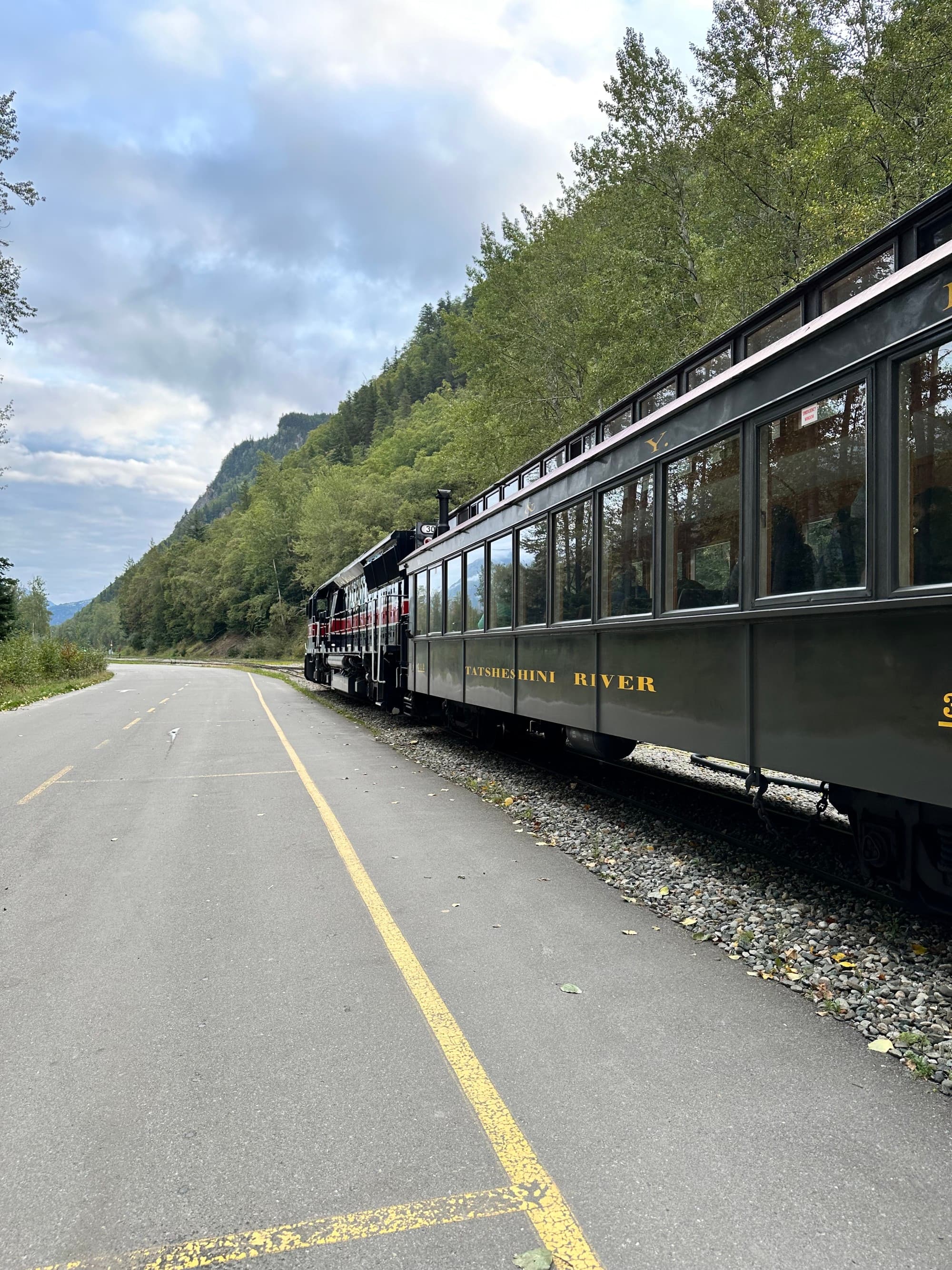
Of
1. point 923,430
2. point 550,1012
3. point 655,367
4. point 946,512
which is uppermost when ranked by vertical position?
point 655,367

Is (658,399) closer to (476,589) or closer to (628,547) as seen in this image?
(628,547)

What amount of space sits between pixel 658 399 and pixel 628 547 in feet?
3.98

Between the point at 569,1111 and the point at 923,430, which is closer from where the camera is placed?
the point at 569,1111

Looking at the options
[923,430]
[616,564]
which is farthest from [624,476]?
[923,430]

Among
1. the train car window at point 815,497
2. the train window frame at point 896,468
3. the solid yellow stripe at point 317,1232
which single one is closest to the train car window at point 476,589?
the train car window at point 815,497

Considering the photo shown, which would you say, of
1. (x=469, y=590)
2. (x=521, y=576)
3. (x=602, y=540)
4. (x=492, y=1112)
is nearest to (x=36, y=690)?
(x=469, y=590)

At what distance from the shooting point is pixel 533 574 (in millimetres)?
8664

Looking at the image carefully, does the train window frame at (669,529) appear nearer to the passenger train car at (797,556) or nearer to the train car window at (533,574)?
the passenger train car at (797,556)

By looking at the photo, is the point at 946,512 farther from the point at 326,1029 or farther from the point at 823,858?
the point at 326,1029

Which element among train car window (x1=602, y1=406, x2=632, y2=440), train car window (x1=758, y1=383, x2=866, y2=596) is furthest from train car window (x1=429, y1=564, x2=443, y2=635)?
train car window (x1=758, y1=383, x2=866, y2=596)

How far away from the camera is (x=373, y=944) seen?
4434 mm

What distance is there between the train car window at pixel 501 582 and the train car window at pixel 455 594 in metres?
1.34

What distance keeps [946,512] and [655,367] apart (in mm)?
18827

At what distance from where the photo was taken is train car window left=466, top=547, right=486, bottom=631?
10.4m
